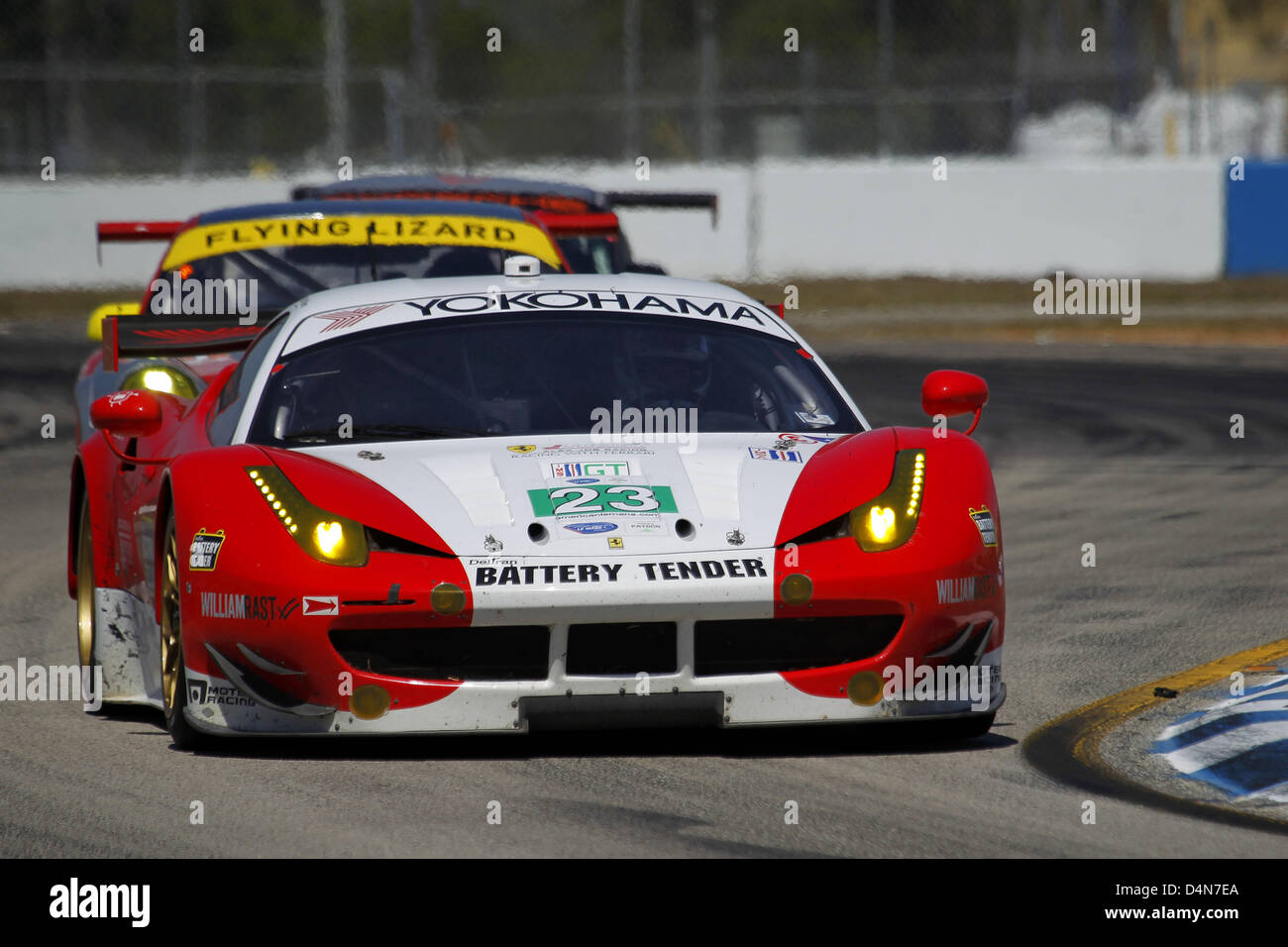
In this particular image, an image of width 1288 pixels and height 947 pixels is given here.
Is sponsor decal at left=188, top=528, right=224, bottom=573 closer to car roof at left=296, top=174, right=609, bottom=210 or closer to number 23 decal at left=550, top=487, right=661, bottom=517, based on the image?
number 23 decal at left=550, top=487, right=661, bottom=517

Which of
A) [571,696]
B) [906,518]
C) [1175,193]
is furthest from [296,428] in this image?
[1175,193]

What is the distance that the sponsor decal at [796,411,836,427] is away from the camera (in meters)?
6.11

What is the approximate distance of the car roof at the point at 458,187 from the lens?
12.3 meters

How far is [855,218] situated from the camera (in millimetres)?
26125

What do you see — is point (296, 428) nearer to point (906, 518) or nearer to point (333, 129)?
point (906, 518)

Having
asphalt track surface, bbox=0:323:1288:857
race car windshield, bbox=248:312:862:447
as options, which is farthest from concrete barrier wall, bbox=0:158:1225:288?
race car windshield, bbox=248:312:862:447

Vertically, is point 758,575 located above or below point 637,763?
above

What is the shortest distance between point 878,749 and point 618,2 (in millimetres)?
42035

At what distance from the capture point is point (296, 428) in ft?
19.5

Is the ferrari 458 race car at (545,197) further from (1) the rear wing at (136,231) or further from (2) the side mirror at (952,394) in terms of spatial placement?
(2) the side mirror at (952,394)

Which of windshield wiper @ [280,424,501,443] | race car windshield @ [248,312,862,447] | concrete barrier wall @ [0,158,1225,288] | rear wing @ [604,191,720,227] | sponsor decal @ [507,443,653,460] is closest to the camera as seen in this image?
sponsor decal @ [507,443,653,460]

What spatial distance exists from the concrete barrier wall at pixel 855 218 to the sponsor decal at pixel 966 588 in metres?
20.3

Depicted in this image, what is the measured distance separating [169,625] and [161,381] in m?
2.72

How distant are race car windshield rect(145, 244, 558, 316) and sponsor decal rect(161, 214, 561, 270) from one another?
0.12 feet
